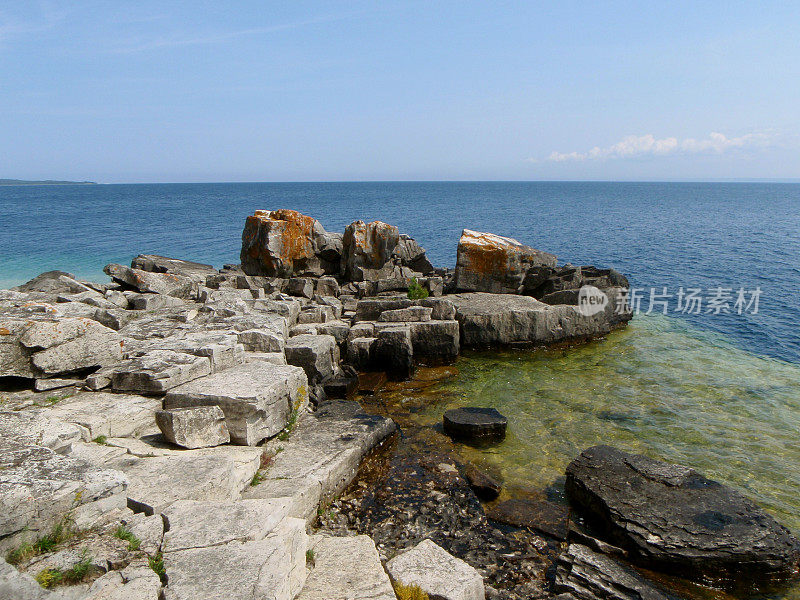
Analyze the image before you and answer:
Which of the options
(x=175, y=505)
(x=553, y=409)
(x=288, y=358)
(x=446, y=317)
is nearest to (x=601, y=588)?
(x=175, y=505)

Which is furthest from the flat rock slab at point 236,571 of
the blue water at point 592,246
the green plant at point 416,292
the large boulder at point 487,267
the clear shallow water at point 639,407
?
the blue water at point 592,246

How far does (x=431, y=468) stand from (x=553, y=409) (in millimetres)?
3592

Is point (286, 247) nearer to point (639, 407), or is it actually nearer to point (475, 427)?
point (475, 427)

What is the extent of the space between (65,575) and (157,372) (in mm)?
3812

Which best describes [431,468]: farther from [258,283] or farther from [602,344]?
[258,283]

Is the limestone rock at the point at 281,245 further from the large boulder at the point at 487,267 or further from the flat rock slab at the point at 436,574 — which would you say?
the flat rock slab at the point at 436,574

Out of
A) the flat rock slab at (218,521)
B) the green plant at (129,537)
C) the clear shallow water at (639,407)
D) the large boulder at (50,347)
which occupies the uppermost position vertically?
the large boulder at (50,347)

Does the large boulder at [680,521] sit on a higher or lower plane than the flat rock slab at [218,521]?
lower

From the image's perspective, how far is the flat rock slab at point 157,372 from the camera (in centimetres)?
722

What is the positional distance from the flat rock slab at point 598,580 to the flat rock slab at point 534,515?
0.64 meters

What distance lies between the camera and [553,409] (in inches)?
412

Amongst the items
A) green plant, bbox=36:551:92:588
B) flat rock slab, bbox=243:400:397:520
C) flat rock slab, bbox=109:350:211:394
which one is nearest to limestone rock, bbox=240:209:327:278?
flat rock slab, bbox=243:400:397:520

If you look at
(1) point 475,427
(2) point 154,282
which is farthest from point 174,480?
(2) point 154,282

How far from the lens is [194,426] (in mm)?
6398
